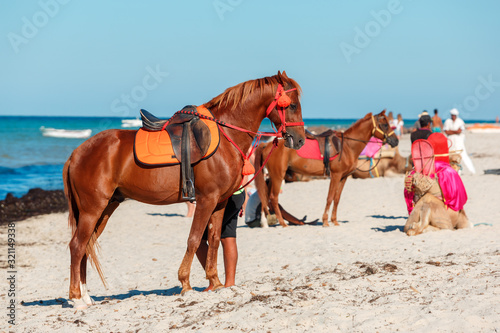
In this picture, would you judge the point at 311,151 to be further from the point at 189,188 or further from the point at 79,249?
the point at 79,249

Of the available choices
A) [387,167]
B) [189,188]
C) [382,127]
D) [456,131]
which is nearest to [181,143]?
[189,188]

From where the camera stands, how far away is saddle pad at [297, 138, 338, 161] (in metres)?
13.1

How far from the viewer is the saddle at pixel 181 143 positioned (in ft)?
19.6

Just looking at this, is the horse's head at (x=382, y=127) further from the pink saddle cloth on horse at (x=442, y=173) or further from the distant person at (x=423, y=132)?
the pink saddle cloth on horse at (x=442, y=173)

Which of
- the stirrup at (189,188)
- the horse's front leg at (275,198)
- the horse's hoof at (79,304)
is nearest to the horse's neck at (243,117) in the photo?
the stirrup at (189,188)

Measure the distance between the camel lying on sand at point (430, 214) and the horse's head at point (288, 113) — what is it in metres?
4.68

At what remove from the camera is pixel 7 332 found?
541cm

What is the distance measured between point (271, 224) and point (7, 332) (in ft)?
26.7

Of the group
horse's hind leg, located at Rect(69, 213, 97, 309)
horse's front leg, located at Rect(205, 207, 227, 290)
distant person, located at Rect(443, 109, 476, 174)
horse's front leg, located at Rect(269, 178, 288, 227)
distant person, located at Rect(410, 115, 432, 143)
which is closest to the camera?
horse's hind leg, located at Rect(69, 213, 97, 309)

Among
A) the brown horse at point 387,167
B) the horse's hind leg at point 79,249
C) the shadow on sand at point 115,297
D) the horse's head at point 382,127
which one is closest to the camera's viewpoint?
the horse's hind leg at point 79,249

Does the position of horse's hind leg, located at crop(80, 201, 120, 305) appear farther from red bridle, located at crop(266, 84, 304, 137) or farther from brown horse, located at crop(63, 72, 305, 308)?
red bridle, located at crop(266, 84, 304, 137)

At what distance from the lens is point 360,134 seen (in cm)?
1312

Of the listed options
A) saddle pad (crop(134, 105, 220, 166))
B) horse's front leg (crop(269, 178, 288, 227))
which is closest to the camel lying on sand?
horse's front leg (crop(269, 178, 288, 227))

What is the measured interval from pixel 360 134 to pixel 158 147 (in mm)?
7946
